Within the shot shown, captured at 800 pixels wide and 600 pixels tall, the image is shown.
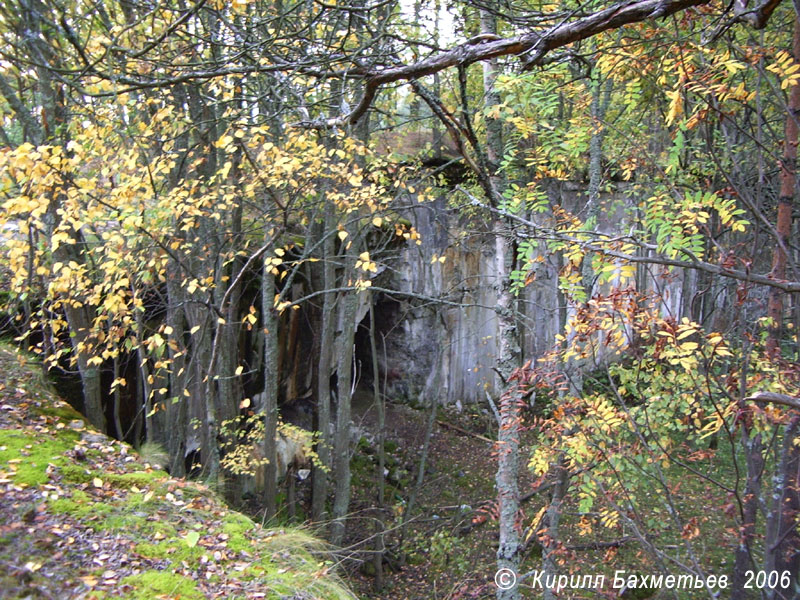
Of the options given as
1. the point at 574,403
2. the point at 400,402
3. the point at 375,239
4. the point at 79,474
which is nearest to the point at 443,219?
the point at 375,239

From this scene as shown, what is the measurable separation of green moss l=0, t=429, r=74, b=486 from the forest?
0.95m

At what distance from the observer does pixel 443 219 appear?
12.0 m

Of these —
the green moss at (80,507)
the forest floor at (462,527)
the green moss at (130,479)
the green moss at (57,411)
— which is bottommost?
the forest floor at (462,527)

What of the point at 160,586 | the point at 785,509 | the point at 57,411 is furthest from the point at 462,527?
the point at 160,586

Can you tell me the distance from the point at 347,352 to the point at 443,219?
4.82m

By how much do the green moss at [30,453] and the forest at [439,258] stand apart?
37.6 inches

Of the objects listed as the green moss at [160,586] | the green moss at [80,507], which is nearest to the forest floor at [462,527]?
the green moss at [80,507]

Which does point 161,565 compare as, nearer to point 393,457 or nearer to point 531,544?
point 531,544

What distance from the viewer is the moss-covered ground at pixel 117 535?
241cm

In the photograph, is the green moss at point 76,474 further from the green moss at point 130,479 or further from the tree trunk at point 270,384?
the tree trunk at point 270,384

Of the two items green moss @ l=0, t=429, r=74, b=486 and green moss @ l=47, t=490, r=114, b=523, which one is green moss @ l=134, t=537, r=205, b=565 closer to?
green moss @ l=47, t=490, r=114, b=523

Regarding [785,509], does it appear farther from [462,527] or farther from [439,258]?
[462,527]

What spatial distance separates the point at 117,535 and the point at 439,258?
4043 mm

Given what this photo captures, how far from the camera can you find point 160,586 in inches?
101
